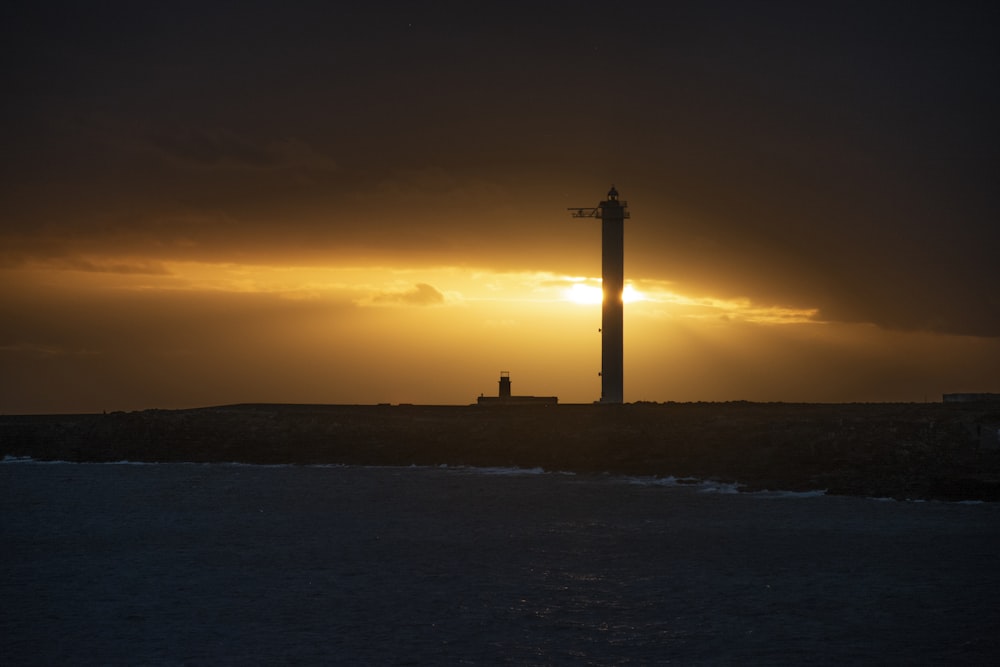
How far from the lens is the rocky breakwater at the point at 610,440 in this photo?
56.5 metres

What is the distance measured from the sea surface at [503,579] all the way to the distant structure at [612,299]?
23795 mm

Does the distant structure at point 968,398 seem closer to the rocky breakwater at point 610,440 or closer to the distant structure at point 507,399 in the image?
the rocky breakwater at point 610,440

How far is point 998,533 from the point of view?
40.5 m

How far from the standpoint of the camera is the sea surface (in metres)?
25.0

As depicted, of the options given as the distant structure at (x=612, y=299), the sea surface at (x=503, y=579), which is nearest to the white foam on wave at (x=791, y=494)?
the sea surface at (x=503, y=579)

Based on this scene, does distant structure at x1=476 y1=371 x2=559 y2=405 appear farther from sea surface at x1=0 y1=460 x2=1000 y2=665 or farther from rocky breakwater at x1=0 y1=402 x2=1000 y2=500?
sea surface at x1=0 y1=460 x2=1000 y2=665

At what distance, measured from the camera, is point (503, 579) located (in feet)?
111

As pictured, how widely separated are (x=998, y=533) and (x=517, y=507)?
68.6 ft

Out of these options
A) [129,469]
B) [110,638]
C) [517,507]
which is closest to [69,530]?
[517,507]

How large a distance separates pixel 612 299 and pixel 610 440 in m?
16.4

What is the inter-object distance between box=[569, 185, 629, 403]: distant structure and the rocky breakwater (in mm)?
2343

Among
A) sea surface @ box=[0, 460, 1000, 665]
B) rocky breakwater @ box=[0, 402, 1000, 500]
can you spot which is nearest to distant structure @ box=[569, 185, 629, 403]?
rocky breakwater @ box=[0, 402, 1000, 500]

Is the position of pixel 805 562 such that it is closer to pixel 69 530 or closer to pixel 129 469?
pixel 69 530

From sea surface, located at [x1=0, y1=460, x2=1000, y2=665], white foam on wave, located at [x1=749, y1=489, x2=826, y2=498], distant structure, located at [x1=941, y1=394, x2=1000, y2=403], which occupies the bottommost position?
sea surface, located at [x1=0, y1=460, x2=1000, y2=665]
